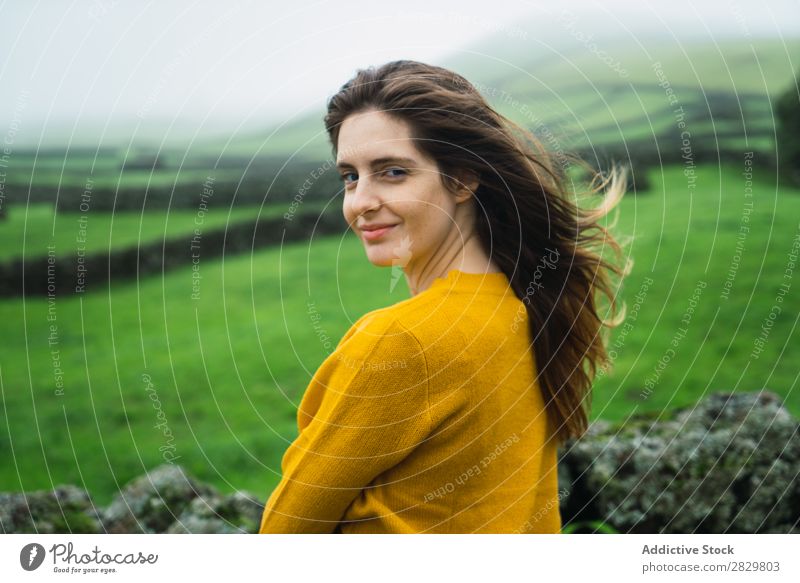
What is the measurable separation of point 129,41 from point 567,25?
134 cm

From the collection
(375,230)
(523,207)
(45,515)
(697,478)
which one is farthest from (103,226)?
(697,478)

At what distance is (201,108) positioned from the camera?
232cm

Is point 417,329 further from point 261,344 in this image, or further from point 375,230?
point 261,344

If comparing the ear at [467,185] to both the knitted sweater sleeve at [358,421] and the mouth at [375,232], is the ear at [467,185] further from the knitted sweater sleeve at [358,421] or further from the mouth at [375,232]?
the knitted sweater sleeve at [358,421]

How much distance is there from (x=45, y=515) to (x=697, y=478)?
2056 millimetres

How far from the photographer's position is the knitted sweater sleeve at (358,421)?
1.36m

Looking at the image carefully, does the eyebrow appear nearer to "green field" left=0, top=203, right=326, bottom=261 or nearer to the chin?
the chin

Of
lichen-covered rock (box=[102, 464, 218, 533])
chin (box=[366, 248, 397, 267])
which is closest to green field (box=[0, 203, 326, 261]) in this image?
lichen-covered rock (box=[102, 464, 218, 533])

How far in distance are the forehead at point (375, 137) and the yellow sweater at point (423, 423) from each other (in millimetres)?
275

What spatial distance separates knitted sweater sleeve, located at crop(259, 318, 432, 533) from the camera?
136 cm

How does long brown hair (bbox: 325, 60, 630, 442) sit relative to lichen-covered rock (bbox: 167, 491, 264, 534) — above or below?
above

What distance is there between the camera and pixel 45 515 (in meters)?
2.32

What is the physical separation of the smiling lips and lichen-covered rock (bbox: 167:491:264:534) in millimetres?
1147

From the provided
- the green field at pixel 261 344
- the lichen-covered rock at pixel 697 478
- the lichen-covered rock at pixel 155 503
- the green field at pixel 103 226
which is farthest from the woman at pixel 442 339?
the green field at pixel 103 226
